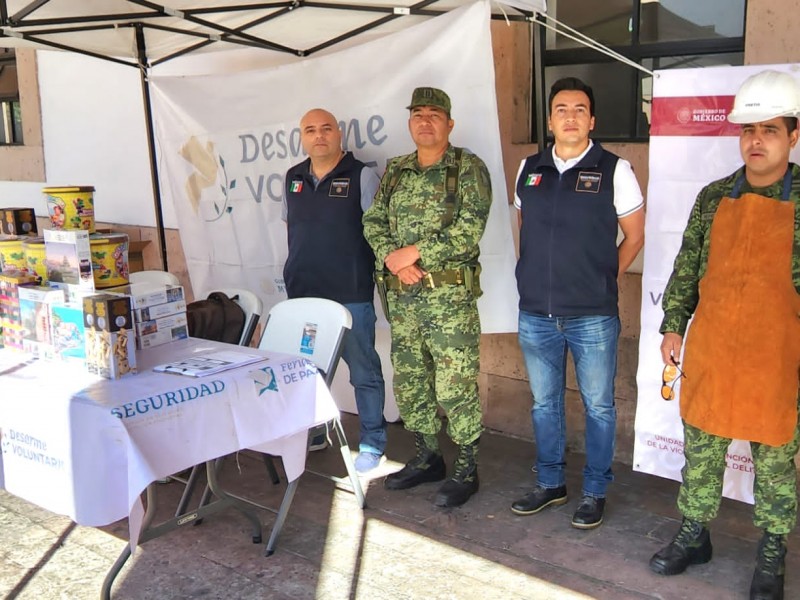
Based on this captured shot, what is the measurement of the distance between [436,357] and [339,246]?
0.80 metres

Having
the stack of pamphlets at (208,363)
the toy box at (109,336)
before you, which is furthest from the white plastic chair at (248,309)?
the toy box at (109,336)

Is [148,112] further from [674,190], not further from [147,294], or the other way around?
[674,190]

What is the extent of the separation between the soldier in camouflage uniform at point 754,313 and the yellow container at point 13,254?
2577 mm

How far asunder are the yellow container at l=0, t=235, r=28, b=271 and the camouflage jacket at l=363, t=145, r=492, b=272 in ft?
→ 4.86

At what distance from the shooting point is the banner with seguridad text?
302 centimetres

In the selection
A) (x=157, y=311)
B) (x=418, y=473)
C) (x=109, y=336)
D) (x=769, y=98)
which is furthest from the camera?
(x=418, y=473)

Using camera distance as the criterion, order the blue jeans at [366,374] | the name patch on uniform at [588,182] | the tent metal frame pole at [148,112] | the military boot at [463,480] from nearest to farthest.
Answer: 1. the name patch on uniform at [588,182]
2. the military boot at [463,480]
3. the blue jeans at [366,374]
4. the tent metal frame pole at [148,112]

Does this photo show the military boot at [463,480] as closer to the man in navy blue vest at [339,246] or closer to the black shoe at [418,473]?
the black shoe at [418,473]

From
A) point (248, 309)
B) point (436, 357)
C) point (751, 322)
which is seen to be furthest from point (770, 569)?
point (248, 309)

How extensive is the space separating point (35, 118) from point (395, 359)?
5292 mm

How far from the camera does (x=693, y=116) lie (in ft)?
10.1

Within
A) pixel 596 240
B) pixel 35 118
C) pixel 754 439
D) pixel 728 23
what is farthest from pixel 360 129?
pixel 35 118

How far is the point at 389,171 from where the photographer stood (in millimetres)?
3730

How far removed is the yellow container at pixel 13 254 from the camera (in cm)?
324
